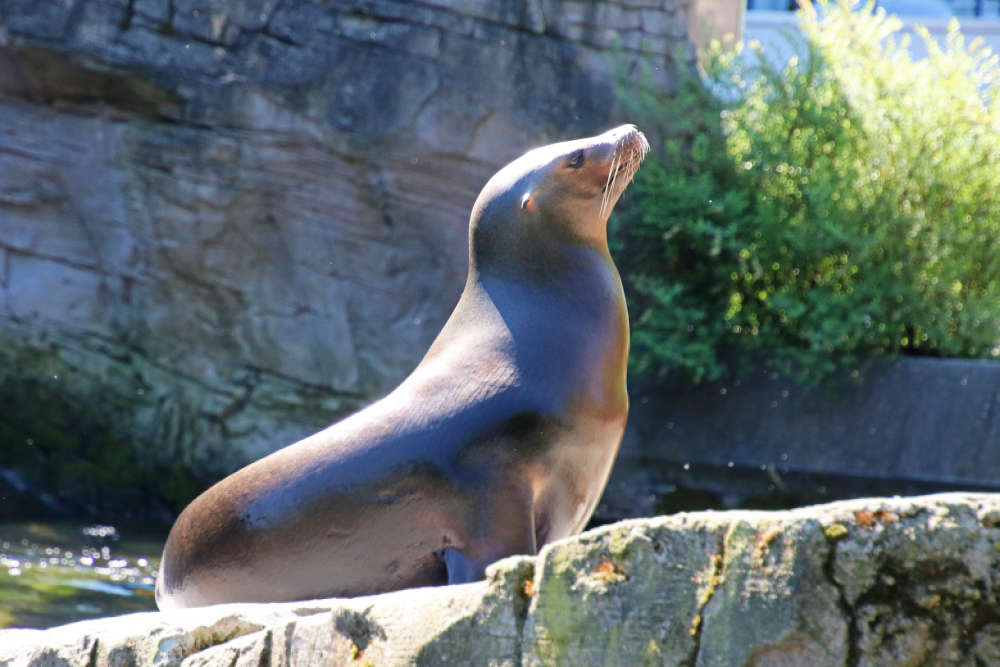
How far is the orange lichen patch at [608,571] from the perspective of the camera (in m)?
1.61

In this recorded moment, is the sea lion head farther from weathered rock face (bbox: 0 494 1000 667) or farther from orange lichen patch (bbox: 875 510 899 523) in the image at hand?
orange lichen patch (bbox: 875 510 899 523)

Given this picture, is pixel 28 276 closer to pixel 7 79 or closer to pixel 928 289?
pixel 7 79

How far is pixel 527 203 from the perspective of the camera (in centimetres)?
269

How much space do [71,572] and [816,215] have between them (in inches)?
188

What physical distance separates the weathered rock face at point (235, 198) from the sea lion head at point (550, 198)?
4.58 m

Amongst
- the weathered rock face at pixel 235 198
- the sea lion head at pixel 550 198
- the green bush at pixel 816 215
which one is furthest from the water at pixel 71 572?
the green bush at pixel 816 215

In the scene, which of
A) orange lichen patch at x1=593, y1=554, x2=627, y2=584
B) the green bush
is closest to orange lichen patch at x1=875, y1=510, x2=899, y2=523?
orange lichen patch at x1=593, y1=554, x2=627, y2=584

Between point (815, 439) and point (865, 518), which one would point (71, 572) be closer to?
point (815, 439)

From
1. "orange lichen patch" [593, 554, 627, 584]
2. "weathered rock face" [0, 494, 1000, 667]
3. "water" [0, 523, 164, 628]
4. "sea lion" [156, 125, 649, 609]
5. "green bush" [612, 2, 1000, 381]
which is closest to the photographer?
"weathered rock face" [0, 494, 1000, 667]

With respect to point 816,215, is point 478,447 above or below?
below

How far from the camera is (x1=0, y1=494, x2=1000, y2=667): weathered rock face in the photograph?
4.79 ft

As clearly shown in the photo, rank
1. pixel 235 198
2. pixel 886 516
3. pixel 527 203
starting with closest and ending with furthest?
pixel 886 516 < pixel 527 203 < pixel 235 198

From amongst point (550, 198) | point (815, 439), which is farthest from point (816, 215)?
point (550, 198)

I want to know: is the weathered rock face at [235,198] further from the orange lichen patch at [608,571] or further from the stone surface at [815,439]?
the orange lichen patch at [608,571]
